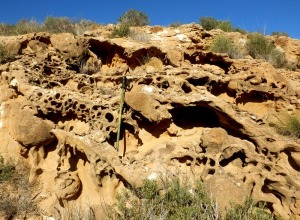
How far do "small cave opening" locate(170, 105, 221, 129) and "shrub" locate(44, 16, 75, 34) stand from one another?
16.5ft

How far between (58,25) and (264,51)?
20.4ft

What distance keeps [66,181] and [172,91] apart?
7.52 feet

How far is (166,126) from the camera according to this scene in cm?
480

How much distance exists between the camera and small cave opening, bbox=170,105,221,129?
4.99 m

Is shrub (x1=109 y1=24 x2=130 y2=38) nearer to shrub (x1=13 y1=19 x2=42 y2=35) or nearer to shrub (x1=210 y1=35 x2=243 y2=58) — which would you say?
shrub (x1=13 y1=19 x2=42 y2=35)

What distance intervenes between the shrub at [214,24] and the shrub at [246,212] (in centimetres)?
783

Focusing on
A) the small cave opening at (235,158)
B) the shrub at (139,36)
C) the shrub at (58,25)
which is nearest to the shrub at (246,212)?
the small cave opening at (235,158)

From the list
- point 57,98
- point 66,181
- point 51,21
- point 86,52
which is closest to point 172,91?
point 57,98

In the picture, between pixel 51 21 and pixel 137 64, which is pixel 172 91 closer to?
pixel 137 64

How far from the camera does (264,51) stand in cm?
779

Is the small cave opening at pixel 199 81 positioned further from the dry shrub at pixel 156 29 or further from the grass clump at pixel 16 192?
the dry shrub at pixel 156 29

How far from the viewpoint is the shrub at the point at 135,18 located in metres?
9.99

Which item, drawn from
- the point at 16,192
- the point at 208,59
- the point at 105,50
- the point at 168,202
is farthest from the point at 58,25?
the point at 168,202

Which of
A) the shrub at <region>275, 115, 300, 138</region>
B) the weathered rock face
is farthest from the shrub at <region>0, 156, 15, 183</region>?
the shrub at <region>275, 115, 300, 138</region>
